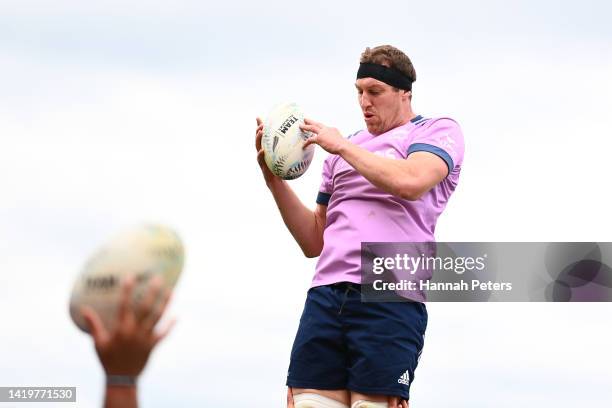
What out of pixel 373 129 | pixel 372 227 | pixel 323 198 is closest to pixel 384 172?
pixel 372 227

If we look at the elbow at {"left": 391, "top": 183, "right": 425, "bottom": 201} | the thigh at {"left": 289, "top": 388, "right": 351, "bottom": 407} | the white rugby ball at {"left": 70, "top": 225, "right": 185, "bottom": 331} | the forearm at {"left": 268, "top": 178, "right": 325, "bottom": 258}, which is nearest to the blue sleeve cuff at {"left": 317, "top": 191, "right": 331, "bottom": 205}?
the forearm at {"left": 268, "top": 178, "right": 325, "bottom": 258}

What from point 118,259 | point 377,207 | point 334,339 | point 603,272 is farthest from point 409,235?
point 118,259

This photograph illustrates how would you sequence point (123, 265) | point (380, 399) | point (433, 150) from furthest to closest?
1. point (433, 150)
2. point (380, 399)
3. point (123, 265)

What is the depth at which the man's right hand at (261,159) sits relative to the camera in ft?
22.3

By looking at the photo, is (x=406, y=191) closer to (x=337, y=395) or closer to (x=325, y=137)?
(x=325, y=137)

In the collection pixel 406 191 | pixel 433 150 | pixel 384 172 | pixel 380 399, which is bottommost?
pixel 380 399

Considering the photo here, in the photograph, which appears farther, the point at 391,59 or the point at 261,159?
the point at 261,159

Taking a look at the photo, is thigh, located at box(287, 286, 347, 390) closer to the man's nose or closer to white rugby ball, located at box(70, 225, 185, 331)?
the man's nose

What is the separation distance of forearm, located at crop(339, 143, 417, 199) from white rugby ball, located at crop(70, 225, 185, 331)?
8.87ft

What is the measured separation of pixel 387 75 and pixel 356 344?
168 cm

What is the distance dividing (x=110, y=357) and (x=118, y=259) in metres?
0.44

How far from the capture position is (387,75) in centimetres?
660

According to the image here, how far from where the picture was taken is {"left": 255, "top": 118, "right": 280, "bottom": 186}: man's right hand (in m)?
6.81

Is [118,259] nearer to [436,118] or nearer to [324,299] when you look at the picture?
[324,299]
